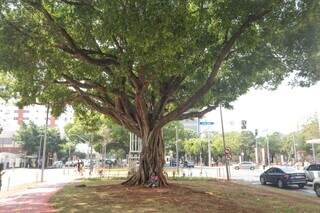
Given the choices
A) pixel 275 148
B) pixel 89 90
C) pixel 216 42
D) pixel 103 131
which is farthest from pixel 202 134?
pixel 216 42

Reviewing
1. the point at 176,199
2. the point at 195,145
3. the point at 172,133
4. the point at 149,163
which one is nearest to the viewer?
the point at 176,199

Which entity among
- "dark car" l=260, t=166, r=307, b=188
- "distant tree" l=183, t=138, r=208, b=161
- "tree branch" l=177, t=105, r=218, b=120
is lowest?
"dark car" l=260, t=166, r=307, b=188

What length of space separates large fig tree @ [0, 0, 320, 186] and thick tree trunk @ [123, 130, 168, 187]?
0.05m

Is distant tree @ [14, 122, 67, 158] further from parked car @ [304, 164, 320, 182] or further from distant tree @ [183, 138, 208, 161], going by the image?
parked car @ [304, 164, 320, 182]

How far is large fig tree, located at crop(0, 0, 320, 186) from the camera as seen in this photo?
44.3 feet

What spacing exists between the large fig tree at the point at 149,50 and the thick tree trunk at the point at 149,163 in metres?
0.05

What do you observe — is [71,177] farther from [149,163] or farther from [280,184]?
[280,184]

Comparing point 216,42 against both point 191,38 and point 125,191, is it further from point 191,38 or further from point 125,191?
point 125,191

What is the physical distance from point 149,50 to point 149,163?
355 inches

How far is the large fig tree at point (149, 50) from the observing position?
1350cm

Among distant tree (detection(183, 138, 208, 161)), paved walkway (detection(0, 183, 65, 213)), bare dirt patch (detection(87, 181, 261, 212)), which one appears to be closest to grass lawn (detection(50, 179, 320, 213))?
bare dirt patch (detection(87, 181, 261, 212))

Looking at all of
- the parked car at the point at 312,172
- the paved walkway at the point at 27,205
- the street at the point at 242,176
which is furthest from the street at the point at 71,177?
the paved walkway at the point at 27,205

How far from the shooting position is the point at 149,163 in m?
21.4

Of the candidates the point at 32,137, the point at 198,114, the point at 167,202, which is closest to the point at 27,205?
the point at 167,202
